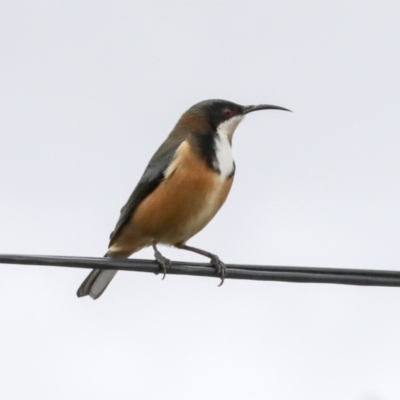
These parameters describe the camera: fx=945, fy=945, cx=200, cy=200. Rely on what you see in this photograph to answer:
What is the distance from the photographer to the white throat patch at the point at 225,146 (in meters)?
8.60

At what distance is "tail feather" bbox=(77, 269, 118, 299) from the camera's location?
367 inches

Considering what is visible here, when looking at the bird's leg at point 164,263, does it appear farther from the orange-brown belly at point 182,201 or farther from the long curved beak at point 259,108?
the long curved beak at point 259,108

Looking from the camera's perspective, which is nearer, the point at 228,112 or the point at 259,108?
the point at 228,112

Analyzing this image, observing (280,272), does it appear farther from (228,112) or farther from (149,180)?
(228,112)

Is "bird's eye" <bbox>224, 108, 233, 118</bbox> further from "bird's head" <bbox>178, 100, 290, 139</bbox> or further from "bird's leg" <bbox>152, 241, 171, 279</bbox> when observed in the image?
"bird's leg" <bbox>152, 241, 171, 279</bbox>

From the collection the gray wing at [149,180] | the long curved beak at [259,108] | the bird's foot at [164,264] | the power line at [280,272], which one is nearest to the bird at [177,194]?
the gray wing at [149,180]

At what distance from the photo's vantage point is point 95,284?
30.7 feet

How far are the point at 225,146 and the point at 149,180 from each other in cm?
83

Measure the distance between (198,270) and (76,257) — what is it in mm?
1080

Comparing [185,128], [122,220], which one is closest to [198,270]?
[122,220]

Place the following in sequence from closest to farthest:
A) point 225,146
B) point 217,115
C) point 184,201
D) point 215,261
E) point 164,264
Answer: point 164,264 → point 215,261 → point 184,201 → point 225,146 → point 217,115

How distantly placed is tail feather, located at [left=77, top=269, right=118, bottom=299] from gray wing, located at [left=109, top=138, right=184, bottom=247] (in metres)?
0.44

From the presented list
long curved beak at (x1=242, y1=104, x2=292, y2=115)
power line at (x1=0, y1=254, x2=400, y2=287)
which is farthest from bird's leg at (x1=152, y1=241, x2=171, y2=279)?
long curved beak at (x1=242, y1=104, x2=292, y2=115)

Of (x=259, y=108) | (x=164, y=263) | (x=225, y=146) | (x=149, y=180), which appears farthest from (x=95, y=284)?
(x=164, y=263)
